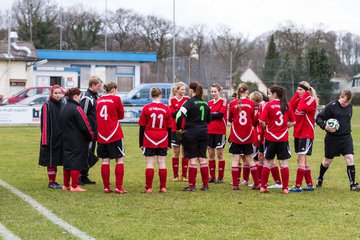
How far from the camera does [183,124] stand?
34.7ft

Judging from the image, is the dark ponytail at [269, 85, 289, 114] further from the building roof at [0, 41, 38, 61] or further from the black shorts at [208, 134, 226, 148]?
the building roof at [0, 41, 38, 61]

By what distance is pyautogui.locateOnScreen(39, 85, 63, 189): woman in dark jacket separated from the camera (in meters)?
11.0

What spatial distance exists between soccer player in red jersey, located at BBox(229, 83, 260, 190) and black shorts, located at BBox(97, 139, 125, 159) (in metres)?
1.98

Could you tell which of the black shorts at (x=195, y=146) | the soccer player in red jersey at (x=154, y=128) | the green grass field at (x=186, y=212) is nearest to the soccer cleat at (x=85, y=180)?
the green grass field at (x=186, y=212)

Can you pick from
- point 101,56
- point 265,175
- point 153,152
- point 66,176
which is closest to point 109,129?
point 153,152

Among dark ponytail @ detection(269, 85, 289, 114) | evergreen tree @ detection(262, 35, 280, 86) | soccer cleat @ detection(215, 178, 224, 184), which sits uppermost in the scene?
evergreen tree @ detection(262, 35, 280, 86)

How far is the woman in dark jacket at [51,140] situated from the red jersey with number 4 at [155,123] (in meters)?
1.77

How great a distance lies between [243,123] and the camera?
10773mm

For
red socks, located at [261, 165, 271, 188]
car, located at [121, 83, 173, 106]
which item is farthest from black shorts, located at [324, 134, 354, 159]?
car, located at [121, 83, 173, 106]

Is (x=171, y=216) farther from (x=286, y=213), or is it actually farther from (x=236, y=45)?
(x=236, y=45)

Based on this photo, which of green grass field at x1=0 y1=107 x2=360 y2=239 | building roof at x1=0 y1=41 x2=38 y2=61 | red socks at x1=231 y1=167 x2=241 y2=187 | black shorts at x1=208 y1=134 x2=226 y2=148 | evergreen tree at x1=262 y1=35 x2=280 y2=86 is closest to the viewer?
green grass field at x1=0 y1=107 x2=360 y2=239

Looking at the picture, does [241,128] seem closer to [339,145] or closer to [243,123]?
[243,123]

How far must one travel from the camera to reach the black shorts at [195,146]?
34.6ft

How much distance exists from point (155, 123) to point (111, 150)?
0.84 metres
